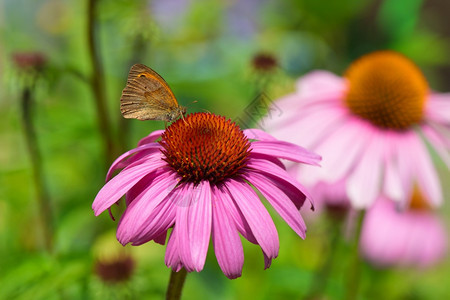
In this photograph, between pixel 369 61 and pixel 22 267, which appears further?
pixel 369 61

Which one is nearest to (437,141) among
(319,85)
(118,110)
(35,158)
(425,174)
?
(425,174)

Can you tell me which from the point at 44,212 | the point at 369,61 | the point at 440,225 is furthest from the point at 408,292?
the point at 44,212

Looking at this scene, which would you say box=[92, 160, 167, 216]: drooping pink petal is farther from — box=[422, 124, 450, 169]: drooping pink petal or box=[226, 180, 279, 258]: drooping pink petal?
box=[422, 124, 450, 169]: drooping pink petal

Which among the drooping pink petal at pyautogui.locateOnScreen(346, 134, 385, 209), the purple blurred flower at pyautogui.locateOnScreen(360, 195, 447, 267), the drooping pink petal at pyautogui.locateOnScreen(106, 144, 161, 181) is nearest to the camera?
the drooping pink petal at pyautogui.locateOnScreen(106, 144, 161, 181)

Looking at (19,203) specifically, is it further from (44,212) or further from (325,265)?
(325,265)

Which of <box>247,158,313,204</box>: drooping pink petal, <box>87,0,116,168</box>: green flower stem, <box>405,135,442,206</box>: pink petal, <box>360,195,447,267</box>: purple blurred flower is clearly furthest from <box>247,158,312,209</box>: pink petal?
<box>360,195,447,267</box>: purple blurred flower

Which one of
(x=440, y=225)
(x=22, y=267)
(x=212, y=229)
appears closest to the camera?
(x=212, y=229)

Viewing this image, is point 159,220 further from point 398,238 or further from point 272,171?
point 398,238

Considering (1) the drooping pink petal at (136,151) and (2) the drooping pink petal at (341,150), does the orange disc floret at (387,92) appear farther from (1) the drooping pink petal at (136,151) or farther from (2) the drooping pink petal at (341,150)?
(1) the drooping pink petal at (136,151)
